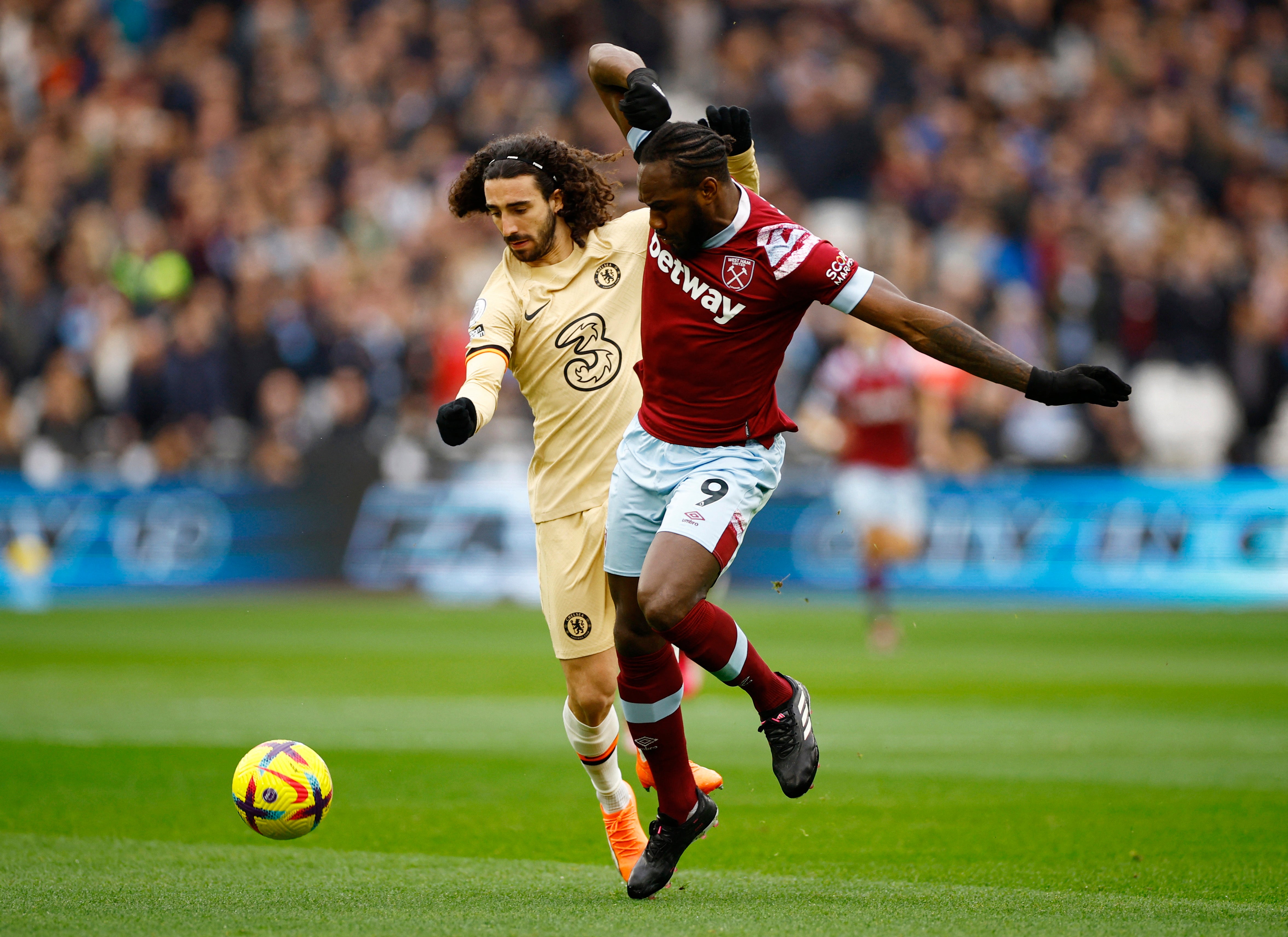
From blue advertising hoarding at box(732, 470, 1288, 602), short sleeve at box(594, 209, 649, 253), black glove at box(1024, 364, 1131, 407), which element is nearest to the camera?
black glove at box(1024, 364, 1131, 407)

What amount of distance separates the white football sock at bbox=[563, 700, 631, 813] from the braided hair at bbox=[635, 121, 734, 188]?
6.73 feet

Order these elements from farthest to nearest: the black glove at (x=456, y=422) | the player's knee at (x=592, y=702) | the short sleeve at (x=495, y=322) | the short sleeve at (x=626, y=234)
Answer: the short sleeve at (x=626, y=234) < the player's knee at (x=592, y=702) < the short sleeve at (x=495, y=322) < the black glove at (x=456, y=422)

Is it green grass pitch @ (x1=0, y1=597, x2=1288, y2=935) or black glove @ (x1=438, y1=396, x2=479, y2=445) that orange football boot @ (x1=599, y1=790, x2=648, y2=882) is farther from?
black glove @ (x1=438, y1=396, x2=479, y2=445)

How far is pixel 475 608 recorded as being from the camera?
17531 mm

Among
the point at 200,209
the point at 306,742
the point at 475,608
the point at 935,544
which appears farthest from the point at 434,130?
the point at 306,742

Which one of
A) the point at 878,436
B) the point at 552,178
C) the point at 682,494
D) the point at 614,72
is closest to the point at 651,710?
the point at 682,494

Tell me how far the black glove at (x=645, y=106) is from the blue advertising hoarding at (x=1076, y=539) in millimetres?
11339

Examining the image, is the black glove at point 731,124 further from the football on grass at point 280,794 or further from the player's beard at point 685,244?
the football on grass at point 280,794

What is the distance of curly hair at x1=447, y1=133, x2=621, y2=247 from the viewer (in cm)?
629

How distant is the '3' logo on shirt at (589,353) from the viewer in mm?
6277

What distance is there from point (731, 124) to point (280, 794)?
9.60ft

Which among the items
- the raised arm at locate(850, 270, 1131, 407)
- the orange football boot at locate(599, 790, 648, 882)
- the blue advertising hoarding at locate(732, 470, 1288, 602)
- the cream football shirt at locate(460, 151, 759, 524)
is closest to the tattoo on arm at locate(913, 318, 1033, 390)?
the raised arm at locate(850, 270, 1131, 407)

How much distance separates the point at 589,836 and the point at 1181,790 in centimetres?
294

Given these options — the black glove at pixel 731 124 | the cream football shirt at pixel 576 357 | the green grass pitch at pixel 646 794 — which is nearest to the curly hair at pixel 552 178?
the cream football shirt at pixel 576 357
